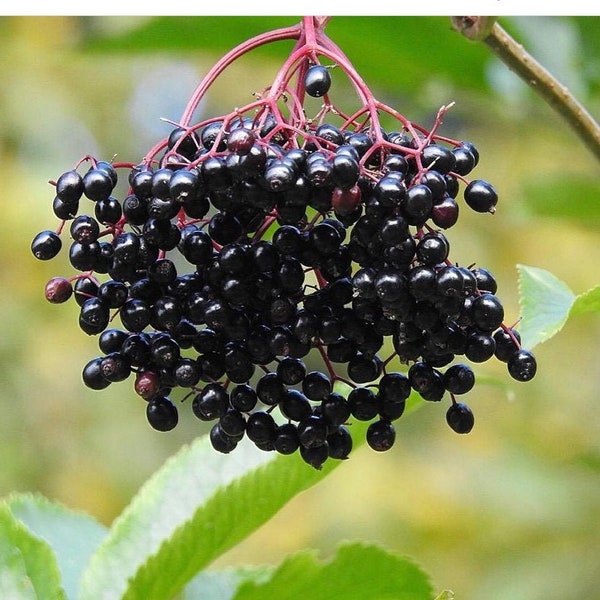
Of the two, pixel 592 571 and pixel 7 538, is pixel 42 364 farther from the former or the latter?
pixel 7 538

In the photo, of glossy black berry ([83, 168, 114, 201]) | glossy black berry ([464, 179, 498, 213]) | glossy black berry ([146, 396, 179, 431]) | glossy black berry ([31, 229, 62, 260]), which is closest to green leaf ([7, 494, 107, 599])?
glossy black berry ([146, 396, 179, 431])

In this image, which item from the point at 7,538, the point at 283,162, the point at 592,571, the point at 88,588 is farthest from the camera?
the point at 592,571

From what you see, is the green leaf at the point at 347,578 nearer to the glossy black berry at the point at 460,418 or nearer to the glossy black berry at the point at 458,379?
the glossy black berry at the point at 460,418

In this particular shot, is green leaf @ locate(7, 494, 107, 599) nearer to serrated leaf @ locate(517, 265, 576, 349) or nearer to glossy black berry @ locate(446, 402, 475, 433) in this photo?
glossy black berry @ locate(446, 402, 475, 433)

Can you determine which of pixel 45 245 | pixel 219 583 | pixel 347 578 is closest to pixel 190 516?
pixel 219 583

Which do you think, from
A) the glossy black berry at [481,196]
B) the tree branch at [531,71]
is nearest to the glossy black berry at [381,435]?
the glossy black berry at [481,196]

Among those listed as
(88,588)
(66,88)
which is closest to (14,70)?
(66,88)

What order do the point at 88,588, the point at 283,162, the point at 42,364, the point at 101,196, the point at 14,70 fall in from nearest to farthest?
the point at 283,162, the point at 101,196, the point at 88,588, the point at 42,364, the point at 14,70
